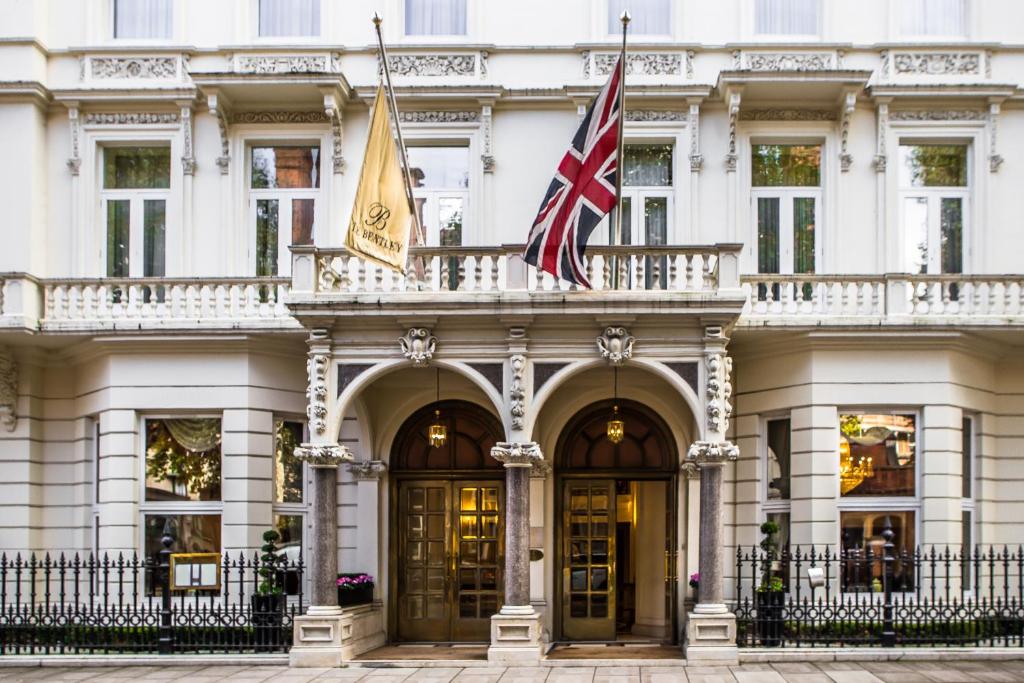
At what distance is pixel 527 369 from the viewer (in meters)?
18.2

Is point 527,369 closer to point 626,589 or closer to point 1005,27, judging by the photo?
point 626,589

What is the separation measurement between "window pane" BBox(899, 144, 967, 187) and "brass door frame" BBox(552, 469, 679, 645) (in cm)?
635

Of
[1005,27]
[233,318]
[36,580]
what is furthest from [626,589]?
[1005,27]

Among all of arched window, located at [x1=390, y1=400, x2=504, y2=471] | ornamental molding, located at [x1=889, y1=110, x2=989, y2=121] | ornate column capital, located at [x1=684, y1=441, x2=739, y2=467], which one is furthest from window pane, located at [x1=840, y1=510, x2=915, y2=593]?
ornamental molding, located at [x1=889, y1=110, x2=989, y2=121]

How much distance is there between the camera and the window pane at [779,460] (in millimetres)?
20141

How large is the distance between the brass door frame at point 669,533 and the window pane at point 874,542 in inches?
107

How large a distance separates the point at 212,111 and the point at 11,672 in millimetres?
9178

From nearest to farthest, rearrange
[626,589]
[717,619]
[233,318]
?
1. [717,619]
2. [233,318]
3. [626,589]

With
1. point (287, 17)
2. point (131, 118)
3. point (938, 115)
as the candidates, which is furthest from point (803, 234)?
point (131, 118)

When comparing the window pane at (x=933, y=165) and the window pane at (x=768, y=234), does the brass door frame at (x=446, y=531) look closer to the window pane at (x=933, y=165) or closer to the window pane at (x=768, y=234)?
the window pane at (x=768, y=234)

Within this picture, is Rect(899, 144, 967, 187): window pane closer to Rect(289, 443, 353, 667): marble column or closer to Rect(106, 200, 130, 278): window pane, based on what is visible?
Rect(289, 443, 353, 667): marble column

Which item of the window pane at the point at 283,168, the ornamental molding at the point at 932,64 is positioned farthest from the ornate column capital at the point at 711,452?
the window pane at the point at 283,168

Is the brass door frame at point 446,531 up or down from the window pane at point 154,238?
down

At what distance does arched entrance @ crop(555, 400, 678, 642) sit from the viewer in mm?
20812
